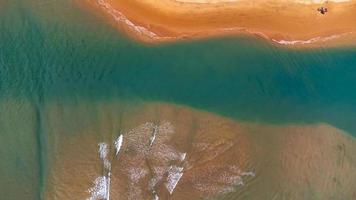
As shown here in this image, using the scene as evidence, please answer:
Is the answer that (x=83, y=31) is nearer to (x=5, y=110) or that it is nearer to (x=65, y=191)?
(x=5, y=110)

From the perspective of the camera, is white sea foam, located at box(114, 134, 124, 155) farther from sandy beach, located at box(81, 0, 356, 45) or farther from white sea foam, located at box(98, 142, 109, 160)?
sandy beach, located at box(81, 0, 356, 45)

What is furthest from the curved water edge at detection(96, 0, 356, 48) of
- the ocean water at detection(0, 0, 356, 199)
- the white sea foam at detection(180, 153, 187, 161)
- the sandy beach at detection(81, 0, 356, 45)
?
the white sea foam at detection(180, 153, 187, 161)

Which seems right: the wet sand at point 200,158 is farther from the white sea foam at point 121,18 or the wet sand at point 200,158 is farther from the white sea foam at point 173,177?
the white sea foam at point 121,18

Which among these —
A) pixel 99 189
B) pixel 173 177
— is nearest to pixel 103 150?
pixel 99 189

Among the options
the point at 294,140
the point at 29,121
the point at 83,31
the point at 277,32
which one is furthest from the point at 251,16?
the point at 29,121

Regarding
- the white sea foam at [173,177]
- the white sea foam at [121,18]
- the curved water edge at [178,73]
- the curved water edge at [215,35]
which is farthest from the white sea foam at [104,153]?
the white sea foam at [121,18]

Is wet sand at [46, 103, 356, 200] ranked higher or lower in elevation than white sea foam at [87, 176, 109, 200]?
higher

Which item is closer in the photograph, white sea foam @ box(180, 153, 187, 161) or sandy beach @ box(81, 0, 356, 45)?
white sea foam @ box(180, 153, 187, 161)
